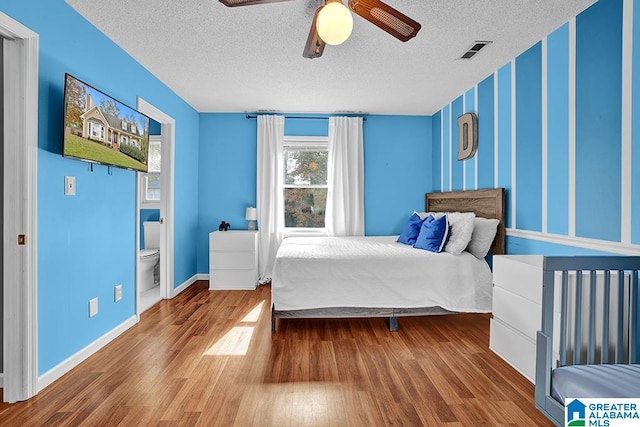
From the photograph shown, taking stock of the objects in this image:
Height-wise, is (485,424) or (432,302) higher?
(432,302)

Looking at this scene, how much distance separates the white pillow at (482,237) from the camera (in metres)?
3.26

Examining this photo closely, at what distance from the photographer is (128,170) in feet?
10.2

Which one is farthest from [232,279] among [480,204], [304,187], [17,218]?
[480,204]

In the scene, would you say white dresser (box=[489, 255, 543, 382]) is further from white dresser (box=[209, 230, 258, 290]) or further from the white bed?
white dresser (box=[209, 230, 258, 290])

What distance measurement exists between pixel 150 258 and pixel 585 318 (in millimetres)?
4307

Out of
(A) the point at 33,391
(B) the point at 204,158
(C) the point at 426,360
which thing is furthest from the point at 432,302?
(B) the point at 204,158

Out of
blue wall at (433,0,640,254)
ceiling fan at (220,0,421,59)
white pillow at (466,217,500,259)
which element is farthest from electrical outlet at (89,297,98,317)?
blue wall at (433,0,640,254)

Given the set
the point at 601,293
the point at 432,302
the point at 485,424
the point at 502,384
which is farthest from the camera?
the point at 432,302

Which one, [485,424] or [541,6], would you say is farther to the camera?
[541,6]

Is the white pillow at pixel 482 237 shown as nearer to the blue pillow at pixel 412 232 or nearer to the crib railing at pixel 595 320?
the blue pillow at pixel 412 232

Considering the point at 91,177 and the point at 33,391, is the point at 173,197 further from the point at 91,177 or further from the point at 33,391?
the point at 33,391

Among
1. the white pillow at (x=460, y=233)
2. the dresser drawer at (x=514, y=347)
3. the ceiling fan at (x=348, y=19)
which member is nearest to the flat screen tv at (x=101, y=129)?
the ceiling fan at (x=348, y=19)

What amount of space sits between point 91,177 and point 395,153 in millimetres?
3912

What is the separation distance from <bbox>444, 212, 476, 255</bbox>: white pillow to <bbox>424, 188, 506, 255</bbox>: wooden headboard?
0.28m
